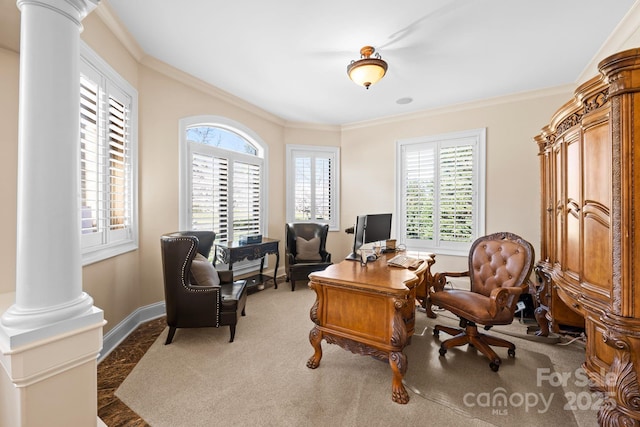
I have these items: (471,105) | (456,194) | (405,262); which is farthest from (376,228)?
(471,105)

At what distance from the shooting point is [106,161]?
8.48 ft

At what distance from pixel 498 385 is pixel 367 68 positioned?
9.83 feet

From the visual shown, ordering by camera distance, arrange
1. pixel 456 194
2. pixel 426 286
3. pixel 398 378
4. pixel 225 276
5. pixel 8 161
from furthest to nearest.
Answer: pixel 456 194
pixel 225 276
pixel 426 286
pixel 398 378
pixel 8 161

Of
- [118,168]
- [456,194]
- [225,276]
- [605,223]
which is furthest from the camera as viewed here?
[456,194]

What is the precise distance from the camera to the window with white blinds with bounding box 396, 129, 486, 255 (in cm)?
433

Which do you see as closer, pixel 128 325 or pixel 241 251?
pixel 128 325

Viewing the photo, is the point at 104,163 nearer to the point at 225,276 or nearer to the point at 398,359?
the point at 225,276

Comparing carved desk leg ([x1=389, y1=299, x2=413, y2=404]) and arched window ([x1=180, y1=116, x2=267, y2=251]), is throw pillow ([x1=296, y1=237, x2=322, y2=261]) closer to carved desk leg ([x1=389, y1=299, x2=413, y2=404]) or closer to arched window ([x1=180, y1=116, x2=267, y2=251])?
arched window ([x1=180, y1=116, x2=267, y2=251])

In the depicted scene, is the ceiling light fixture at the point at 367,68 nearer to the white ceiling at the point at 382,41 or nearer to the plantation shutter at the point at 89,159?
the white ceiling at the point at 382,41

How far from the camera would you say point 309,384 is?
2094 mm

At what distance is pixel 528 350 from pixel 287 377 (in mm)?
2351

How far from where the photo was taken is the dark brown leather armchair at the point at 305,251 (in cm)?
446

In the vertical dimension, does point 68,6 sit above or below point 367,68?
below

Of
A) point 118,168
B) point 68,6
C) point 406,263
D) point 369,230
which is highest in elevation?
point 68,6
